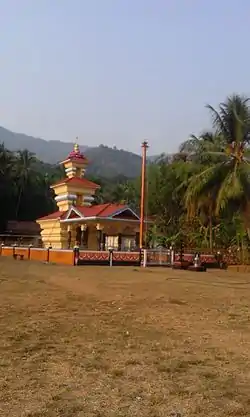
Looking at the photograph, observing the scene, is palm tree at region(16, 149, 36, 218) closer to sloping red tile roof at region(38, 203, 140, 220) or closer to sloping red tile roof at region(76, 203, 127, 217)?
sloping red tile roof at region(38, 203, 140, 220)

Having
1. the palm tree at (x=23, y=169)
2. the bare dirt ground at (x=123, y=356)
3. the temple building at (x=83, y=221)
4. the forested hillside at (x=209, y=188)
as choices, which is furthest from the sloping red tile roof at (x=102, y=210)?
the palm tree at (x=23, y=169)

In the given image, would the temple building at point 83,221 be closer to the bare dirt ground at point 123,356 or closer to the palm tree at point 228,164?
the palm tree at point 228,164

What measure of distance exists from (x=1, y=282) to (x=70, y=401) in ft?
34.1

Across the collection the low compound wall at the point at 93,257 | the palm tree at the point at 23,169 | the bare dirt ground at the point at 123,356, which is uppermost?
the palm tree at the point at 23,169

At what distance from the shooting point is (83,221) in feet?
98.1

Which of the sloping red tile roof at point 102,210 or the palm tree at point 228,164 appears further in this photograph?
the sloping red tile roof at point 102,210

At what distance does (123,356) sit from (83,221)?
24280 mm

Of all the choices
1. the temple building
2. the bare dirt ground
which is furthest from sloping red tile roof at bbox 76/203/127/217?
the bare dirt ground

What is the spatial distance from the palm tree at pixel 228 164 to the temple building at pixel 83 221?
16.9ft

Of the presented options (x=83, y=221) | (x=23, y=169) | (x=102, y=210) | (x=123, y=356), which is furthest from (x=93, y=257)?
(x=23, y=169)

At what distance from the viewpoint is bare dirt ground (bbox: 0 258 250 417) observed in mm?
4059

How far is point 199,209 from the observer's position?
2675cm

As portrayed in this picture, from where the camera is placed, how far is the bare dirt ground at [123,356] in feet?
13.3

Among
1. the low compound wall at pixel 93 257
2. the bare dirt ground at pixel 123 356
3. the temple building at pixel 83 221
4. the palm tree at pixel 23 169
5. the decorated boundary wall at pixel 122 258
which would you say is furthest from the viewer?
the palm tree at pixel 23 169
